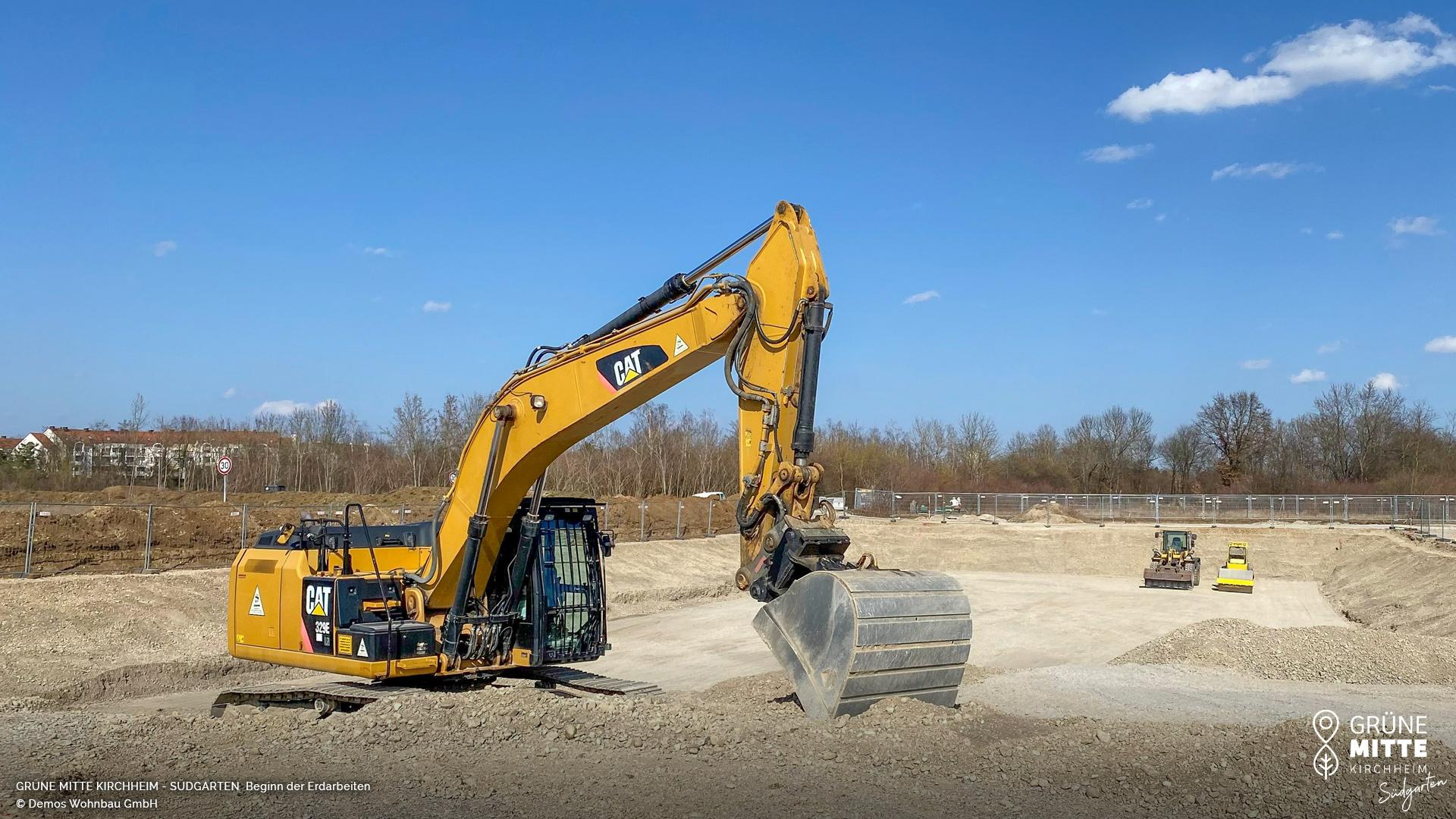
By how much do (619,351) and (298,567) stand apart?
4.08 m

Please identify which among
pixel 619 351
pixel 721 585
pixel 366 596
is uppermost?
pixel 619 351

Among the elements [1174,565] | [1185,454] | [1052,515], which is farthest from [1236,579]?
[1185,454]

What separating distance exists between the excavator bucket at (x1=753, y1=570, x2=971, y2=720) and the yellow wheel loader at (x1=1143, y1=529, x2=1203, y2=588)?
2735 cm

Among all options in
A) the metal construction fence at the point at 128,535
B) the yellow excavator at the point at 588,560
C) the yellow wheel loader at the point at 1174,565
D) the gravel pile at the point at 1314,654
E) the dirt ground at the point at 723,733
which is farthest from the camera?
the yellow wheel loader at the point at 1174,565

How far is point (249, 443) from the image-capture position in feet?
205

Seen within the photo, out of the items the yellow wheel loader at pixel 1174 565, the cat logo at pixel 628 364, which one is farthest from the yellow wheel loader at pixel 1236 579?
the cat logo at pixel 628 364

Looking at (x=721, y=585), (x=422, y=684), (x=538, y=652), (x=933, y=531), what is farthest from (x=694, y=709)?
(x=933, y=531)

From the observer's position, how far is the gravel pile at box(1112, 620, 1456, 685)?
13.9 meters

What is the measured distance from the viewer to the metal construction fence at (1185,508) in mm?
49125

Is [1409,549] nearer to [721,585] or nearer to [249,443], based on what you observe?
[721,585]

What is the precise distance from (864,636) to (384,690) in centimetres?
544

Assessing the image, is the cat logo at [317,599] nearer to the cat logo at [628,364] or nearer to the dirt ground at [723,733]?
the dirt ground at [723,733]

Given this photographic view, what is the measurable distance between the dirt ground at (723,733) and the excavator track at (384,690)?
0.40 m

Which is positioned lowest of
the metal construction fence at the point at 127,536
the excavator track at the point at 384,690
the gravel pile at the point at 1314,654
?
the gravel pile at the point at 1314,654
